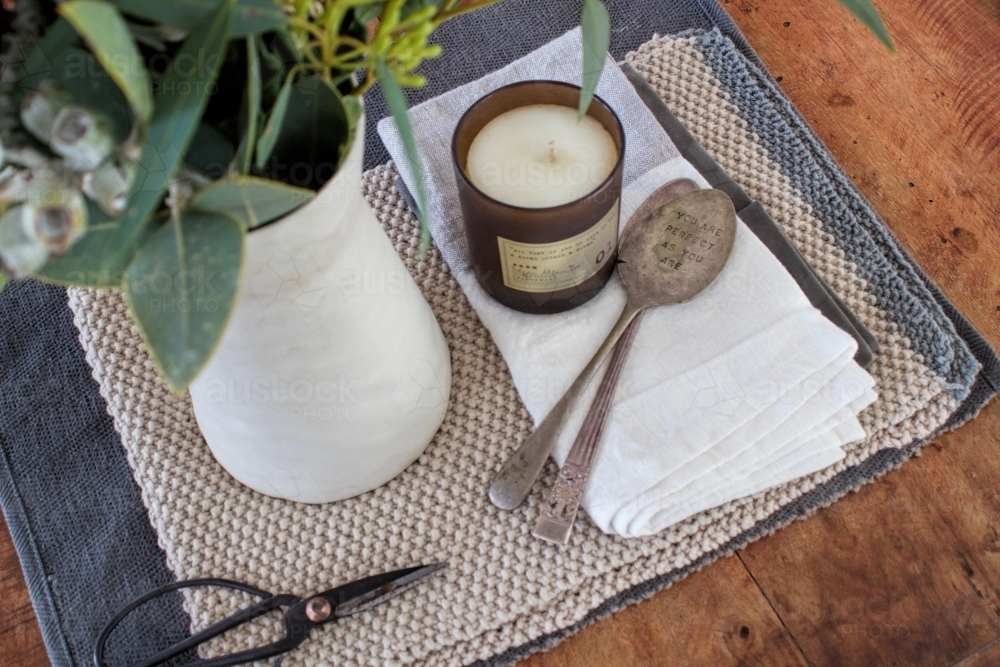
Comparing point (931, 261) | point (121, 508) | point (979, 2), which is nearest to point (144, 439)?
point (121, 508)

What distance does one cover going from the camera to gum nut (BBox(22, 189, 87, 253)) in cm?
18

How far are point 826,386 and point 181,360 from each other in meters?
0.33

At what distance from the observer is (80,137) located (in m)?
0.18

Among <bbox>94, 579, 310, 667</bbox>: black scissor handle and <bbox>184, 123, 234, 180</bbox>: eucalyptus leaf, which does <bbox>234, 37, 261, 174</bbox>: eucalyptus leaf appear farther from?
<bbox>94, 579, 310, 667</bbox>: black scissor handle

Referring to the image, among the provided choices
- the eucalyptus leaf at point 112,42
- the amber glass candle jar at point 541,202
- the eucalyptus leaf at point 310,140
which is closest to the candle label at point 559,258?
the amber glass candle jar at point 541,202

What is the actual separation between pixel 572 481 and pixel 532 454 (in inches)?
1.0

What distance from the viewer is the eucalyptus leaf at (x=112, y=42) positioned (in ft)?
0.49

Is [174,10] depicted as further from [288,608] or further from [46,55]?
[288,608]

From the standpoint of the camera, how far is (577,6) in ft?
1.88

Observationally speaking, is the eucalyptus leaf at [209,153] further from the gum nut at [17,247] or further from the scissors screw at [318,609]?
the scissors screw at [318,609]

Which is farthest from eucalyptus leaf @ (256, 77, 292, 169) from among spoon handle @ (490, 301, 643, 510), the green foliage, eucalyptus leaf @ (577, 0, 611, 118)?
spoon handle @ (490, 301, 643, 510)

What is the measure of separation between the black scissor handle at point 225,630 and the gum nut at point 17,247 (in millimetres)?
250

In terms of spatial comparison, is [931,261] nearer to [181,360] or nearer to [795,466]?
[795,466]

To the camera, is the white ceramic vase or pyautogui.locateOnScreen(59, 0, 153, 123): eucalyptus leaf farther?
the white ceramic vase
